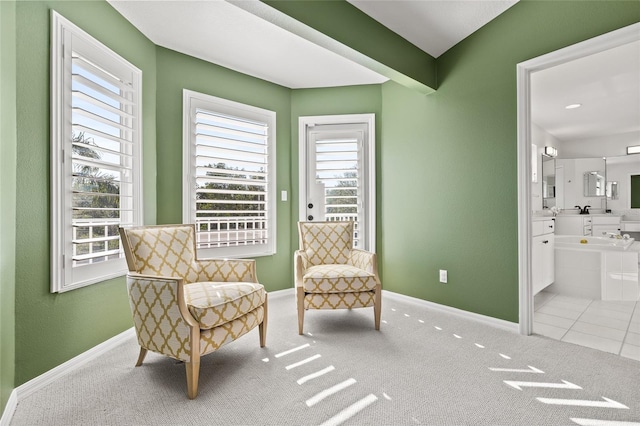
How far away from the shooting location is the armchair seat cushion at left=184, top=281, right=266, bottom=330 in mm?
1748

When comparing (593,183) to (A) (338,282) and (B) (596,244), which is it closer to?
(B) (596,244)

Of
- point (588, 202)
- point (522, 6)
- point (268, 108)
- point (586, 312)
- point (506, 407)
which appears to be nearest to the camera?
point (506, 407)

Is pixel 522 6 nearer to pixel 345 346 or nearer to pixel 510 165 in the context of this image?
pixel 510 165

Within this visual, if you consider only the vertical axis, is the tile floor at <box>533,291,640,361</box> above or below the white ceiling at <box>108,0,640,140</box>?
below

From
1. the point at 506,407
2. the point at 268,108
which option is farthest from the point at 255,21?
the point at 506,407

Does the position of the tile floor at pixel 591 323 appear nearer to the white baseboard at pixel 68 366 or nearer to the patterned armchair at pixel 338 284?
the patterned armchair at pixel 338 284

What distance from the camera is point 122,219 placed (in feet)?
8.15

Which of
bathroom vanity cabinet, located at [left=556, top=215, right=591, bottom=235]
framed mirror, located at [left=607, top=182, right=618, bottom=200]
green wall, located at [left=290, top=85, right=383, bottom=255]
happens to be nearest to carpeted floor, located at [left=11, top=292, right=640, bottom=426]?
green wall, located at [left=290, top=85, right=383, bottom=255]

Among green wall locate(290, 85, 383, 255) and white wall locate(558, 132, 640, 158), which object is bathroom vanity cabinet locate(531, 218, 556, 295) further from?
white wall locate(558, 132, 640, 158)

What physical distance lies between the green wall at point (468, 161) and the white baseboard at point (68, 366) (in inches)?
107

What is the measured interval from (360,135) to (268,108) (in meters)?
1.15

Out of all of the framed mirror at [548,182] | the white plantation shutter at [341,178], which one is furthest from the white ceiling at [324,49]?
the framed mirror at [548,182]

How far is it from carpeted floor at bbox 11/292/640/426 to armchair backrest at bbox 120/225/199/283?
23.9 inches

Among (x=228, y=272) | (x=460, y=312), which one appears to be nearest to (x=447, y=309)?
(x=460, y=312)
